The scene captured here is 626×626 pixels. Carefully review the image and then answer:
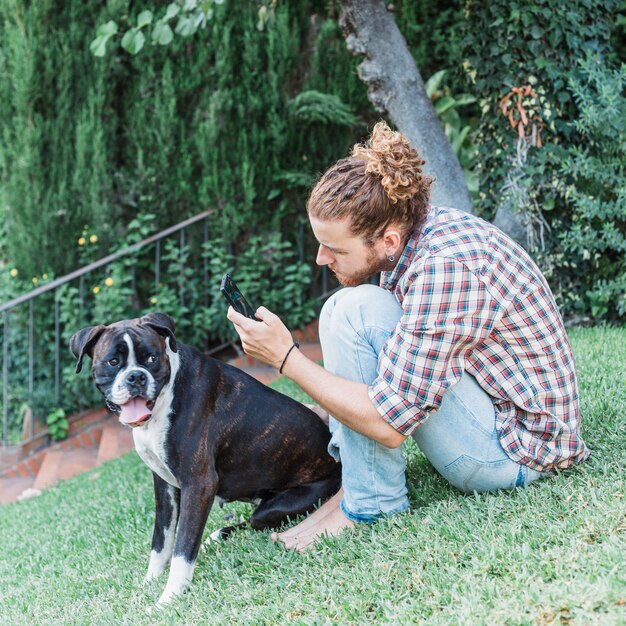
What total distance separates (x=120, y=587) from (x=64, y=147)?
194 inches

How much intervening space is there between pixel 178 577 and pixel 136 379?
74 centimetres

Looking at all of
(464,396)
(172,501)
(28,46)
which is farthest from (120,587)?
(28,46)

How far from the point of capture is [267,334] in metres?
2.79

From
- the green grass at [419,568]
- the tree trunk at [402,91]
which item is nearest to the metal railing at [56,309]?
the tree trunk at [402,91]

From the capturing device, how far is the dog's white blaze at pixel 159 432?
3084 mm

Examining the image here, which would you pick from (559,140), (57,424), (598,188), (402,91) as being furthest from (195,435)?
(57,424)

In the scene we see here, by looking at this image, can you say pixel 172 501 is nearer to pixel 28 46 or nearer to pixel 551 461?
pixel 551 461

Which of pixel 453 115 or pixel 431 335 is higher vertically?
pixel 431 335

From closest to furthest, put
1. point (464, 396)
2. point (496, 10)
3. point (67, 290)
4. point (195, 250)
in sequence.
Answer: point (464, 396), point (496, 10), point (67, 290), point (195, 250)

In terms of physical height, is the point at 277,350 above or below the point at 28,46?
below

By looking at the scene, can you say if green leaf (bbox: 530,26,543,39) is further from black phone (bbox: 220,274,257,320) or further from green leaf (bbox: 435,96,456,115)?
black phone (bbox: 220,274,257,320)

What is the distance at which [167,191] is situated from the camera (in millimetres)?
7434

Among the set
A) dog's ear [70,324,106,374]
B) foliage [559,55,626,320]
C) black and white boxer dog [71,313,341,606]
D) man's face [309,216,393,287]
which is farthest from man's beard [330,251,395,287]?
foliage [559,55,626,320]

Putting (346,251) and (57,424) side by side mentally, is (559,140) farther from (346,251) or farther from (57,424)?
(57,424)
